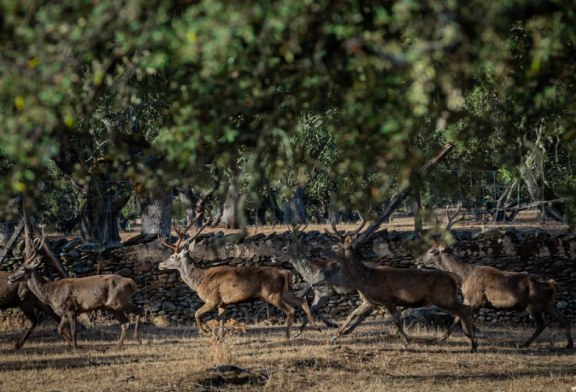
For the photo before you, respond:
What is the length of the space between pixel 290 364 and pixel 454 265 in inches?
203

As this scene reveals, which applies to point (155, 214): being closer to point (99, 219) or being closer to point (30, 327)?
point (99, 219)

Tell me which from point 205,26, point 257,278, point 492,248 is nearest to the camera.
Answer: point 205,26

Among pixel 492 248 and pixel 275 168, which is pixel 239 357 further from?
pixel 492 248

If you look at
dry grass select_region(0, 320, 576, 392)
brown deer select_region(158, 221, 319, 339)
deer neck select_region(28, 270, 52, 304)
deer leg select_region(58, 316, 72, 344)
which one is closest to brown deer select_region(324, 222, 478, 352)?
dry grass select_region(0, 320, 576, 392)

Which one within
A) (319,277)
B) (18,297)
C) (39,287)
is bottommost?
(319,277)

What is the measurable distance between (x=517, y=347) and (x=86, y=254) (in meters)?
8.65

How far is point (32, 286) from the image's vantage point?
14.9 m

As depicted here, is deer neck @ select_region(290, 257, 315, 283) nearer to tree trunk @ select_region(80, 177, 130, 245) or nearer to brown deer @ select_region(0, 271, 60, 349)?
tree trunk @ select_region(80, 177, 130, 245)

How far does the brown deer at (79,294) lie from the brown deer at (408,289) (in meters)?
3.69

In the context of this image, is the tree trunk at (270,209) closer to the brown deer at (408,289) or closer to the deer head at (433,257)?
the brown deer at (408,289)

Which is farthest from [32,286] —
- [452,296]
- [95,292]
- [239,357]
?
[452,296]

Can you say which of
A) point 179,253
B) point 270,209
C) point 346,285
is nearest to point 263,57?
point 346,285

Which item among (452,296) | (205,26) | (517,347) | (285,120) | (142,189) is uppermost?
(205,26)

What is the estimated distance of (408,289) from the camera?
14422 mm
